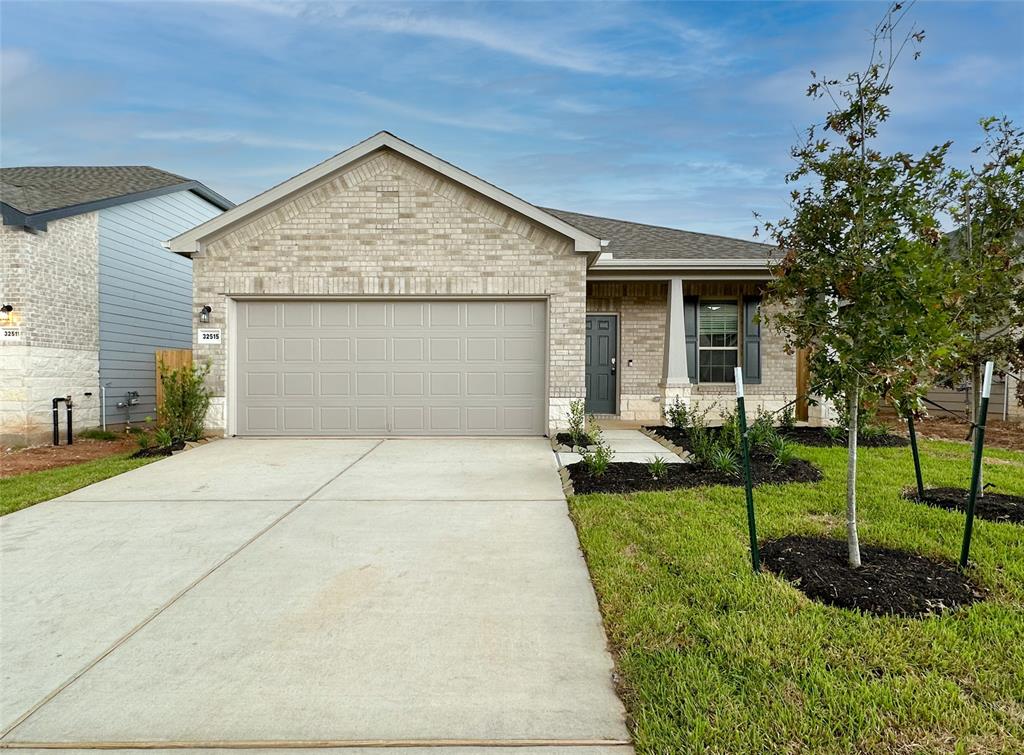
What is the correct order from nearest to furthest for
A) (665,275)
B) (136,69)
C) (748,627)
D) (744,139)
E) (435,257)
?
(748,627) → (435,257) → (665,275) → (136,69) → (744,139)

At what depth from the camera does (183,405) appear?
998 centimetres

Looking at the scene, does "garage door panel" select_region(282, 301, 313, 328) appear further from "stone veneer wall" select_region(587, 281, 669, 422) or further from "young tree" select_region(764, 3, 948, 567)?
"young tree" select_region(764, 3, 948, 567)

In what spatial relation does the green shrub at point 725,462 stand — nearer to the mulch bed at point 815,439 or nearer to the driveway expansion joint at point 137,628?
the mulch bed at point 815,439

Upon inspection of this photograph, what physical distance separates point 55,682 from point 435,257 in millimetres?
8558

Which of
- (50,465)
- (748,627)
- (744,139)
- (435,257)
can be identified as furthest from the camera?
(744,139)

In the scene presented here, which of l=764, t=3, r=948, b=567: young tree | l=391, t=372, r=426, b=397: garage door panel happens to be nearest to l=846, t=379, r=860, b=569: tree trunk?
l=764, t=3, r=948, b=567: young tree

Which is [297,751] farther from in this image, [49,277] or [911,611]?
[49,277]

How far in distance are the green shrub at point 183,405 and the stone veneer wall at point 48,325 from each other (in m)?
2.91

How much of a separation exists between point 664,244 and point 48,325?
1276 centimetres

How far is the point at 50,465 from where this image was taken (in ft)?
30.5

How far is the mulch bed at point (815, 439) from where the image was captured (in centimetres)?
937

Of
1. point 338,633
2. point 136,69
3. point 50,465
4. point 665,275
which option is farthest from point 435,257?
point 136,69

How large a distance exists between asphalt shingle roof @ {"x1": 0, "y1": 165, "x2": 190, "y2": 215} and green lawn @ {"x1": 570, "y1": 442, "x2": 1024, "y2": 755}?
12.4 metres

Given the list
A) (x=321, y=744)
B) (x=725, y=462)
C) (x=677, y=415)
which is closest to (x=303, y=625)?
(x=321, y=744)
